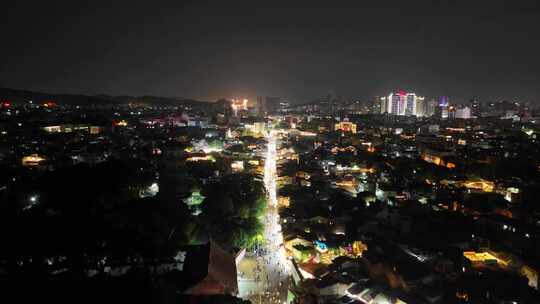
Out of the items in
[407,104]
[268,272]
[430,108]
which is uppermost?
[407,104]

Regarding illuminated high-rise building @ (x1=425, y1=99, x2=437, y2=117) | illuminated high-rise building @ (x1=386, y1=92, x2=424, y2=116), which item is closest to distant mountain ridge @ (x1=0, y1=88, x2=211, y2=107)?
illuminated high-rise building @ (x1=386, y1=92, x2=424, y2=116)

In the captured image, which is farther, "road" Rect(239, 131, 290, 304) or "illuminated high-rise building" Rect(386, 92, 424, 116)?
"illuminated high-rise building" Rect(386, 92, 424, 116)

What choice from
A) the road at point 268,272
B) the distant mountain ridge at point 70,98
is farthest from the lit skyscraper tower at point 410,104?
the road at point 268,272

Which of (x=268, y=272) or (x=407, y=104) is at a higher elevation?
(x=407, y=104)

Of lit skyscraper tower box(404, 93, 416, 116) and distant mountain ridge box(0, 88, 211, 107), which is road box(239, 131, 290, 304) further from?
lit skyscraper tower box(404, 93, 416, 116)

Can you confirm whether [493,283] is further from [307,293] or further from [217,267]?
[217,267]

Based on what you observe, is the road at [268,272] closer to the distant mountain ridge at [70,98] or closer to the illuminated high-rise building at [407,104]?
the distant mountain ridge at [70,98]

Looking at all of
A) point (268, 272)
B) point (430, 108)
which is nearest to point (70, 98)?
point (430, 108)

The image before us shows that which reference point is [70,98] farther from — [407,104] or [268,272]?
[268,272]

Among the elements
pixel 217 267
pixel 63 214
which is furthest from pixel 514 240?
pixel 63 214

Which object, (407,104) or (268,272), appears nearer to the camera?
(268,272)

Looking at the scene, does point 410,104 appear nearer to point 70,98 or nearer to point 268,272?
point 70,98
